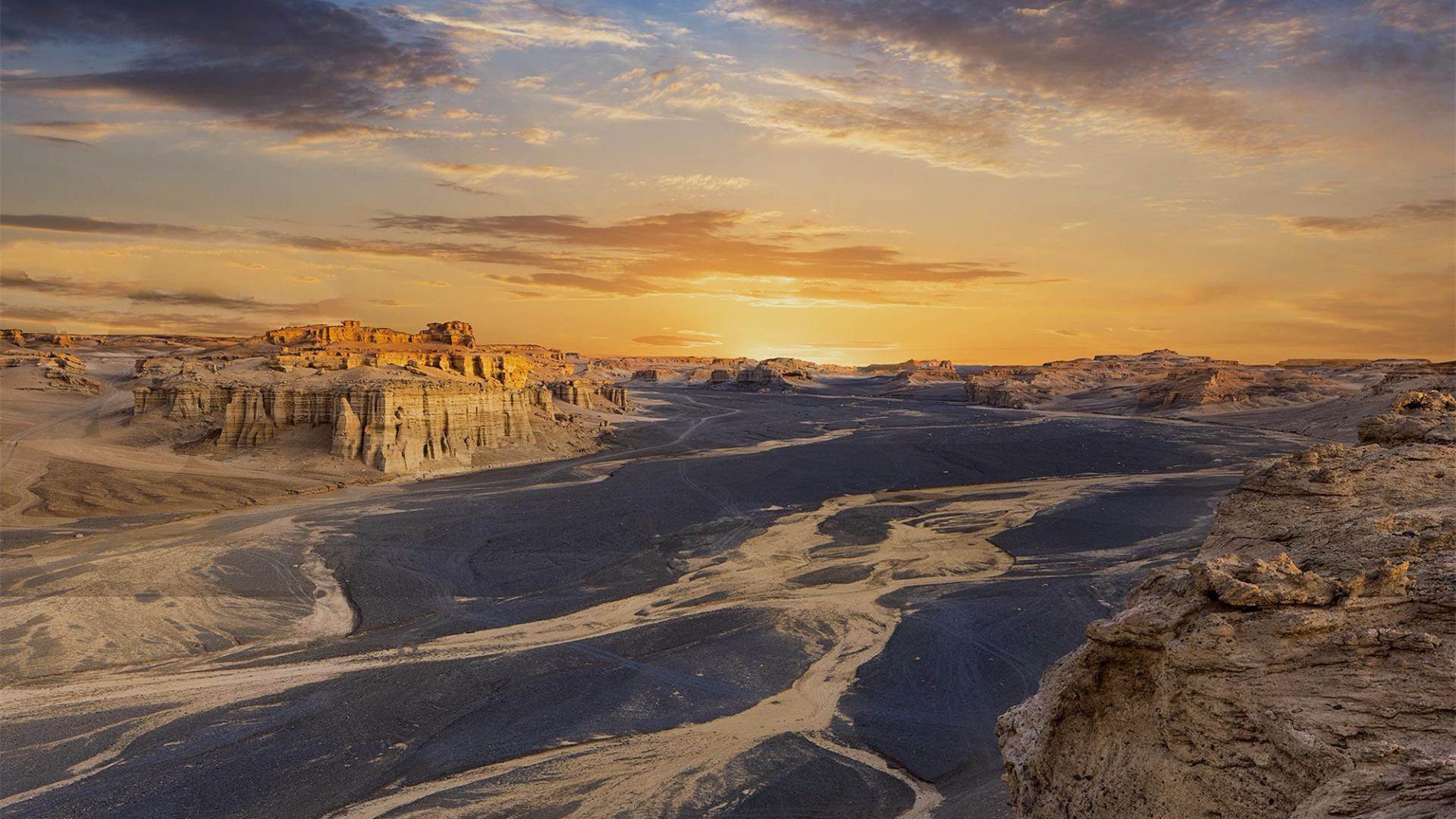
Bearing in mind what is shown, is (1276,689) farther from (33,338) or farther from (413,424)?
(33,338)

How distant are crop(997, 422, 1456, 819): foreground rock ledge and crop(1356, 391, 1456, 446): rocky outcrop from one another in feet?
9.84

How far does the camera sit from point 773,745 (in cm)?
1296

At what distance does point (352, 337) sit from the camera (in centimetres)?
8500

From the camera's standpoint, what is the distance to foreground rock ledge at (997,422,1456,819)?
15.4 ft

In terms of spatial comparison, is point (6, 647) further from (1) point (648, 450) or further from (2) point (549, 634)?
(1) point (648, 450)

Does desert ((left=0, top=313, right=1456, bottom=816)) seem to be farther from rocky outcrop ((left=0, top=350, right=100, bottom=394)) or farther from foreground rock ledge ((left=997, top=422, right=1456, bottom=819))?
rocky outcrop ((left=0, top=350, right=100, bottom=394))

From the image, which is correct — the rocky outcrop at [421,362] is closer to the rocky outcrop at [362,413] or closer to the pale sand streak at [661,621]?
the rocky outcrop at [362,413]

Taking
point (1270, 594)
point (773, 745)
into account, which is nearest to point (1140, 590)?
point (1270, 594)

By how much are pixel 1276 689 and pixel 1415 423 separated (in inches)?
287

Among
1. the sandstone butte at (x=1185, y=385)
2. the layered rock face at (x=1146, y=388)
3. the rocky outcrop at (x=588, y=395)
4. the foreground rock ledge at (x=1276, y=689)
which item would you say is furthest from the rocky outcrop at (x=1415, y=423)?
the layered rock face at (x=1146, y=388)

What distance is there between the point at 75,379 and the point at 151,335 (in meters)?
93.2

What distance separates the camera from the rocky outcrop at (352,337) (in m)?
82.2

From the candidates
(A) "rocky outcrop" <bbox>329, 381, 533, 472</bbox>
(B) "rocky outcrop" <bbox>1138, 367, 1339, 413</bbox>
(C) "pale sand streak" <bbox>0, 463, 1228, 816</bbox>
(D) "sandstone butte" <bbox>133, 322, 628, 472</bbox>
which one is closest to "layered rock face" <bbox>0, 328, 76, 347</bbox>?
(D) "sandstone butte" <bbox>133, 322, 628, 472</bbox>

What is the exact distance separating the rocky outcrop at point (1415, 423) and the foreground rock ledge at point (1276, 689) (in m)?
3.00
